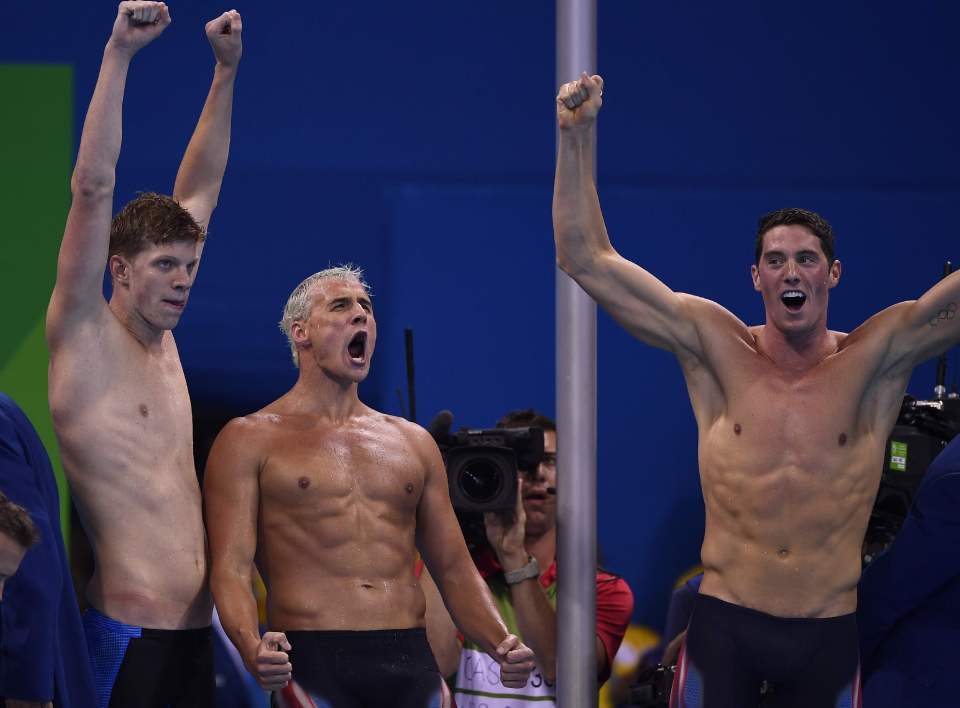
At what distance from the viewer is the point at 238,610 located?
286 centimetres

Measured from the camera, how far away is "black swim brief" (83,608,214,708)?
8.93 feet

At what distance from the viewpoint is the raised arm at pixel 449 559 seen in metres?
3.12

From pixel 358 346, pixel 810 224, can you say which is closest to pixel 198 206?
pixel 358 346

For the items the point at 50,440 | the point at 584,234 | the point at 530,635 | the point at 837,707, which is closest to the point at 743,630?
the point at 837,707

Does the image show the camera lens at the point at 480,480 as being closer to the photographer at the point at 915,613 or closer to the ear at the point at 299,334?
the ear at the point at 299,334

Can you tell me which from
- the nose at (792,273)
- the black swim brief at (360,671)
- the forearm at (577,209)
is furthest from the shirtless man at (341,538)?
the nose at (792,273)

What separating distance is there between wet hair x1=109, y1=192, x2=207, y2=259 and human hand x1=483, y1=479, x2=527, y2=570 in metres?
1.05

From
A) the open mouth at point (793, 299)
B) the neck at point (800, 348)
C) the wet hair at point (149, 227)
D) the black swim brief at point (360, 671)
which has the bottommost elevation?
the black swim brief at point (360, 671)

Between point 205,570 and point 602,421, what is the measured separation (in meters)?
1.75

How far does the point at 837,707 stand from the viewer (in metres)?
2.83

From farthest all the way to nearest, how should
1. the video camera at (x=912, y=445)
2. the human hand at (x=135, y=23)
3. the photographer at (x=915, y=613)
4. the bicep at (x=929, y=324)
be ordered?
the video camera at (x=912, y=445) < the photographer at (x=915, y=613) < the bicep at (x=929, y=324) < the human hand at (x=135, y=23)

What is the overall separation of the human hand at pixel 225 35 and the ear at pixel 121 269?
628 millimetres

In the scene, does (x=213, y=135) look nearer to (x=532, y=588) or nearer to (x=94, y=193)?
(x=94, y=193)

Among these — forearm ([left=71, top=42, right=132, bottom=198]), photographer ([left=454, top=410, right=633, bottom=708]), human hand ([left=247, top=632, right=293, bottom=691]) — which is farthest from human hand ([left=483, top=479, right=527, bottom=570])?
forearm ([left=71, top=42, right=132, bottom=198])
